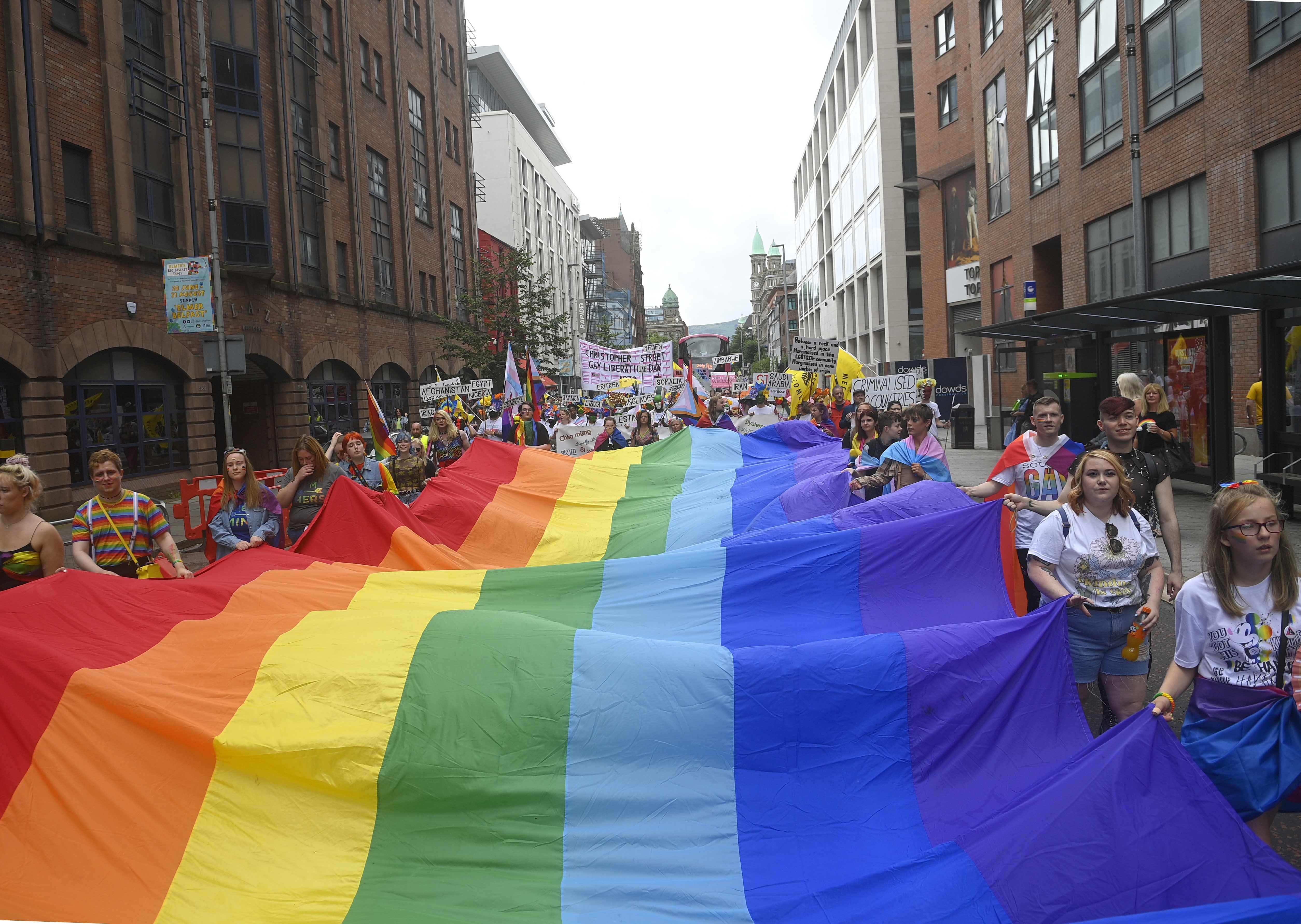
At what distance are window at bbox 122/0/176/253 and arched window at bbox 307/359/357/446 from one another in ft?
25.7

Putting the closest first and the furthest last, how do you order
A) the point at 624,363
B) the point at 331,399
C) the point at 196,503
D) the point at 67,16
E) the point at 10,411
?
the point at 196,503 → the point at 10,411 → the point at 67,16 → the point at 624,363 → the point at 331,399

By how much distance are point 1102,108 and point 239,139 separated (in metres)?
22.8

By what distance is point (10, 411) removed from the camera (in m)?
17.7

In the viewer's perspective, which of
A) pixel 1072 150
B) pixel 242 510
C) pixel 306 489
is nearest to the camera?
pixel 242 510

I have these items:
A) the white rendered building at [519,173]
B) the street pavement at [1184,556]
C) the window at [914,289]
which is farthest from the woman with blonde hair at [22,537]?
the white rendered building at [519,173]

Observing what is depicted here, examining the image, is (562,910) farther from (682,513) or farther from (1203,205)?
(1203,205)

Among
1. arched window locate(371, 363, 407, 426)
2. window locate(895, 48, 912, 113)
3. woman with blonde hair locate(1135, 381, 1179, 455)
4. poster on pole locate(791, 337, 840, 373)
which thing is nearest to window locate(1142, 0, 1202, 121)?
poster on pole locate(791, 337, 840, 373)

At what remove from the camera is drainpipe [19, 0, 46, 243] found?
702 inches

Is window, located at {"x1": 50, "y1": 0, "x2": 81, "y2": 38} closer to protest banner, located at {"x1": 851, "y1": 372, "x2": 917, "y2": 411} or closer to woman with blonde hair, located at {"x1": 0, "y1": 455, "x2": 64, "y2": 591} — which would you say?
woman with blonde hair, located at {"x1": 0, "y1": 455, "x2": 64, "y2": 591}

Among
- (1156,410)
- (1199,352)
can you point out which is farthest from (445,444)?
(1199,352)

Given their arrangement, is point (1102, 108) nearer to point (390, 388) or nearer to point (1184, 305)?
point (1184, 305)

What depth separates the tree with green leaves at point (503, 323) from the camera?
37.5 meters

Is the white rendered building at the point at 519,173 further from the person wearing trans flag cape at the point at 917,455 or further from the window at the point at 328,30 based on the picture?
the person wearing trans flag cape at the point at 917,455

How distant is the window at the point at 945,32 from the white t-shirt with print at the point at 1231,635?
40.8 metres
